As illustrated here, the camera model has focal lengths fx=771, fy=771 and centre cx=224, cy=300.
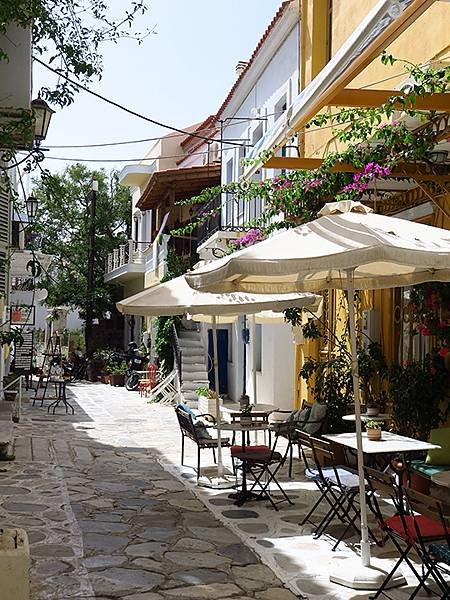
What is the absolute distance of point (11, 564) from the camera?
4152mm

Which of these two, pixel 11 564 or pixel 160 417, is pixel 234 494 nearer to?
pixel 11 564

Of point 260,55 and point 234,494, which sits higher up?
→ point 260,55

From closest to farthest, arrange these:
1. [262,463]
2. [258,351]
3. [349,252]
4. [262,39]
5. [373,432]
Answer: [349,252], [373,432], [262,463], [262,39], [258,351]

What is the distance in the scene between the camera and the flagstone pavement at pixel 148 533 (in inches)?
216

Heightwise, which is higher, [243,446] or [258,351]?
[258,351]

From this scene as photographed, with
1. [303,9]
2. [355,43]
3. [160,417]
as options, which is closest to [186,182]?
[160,417]

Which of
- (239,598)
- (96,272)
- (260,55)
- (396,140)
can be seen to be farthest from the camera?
(96,272)

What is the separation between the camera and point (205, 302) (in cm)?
907

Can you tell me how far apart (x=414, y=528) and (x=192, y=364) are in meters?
15.4

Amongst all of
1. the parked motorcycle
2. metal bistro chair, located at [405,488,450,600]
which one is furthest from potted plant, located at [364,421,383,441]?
the parked motorcycle

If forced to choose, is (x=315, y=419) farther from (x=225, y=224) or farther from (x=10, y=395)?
(x=225, y=224)

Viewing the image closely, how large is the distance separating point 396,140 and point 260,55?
954cm

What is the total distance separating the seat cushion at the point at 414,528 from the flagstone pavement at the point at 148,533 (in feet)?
1.79

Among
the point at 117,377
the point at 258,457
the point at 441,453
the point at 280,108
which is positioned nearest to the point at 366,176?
the point at 441,453
